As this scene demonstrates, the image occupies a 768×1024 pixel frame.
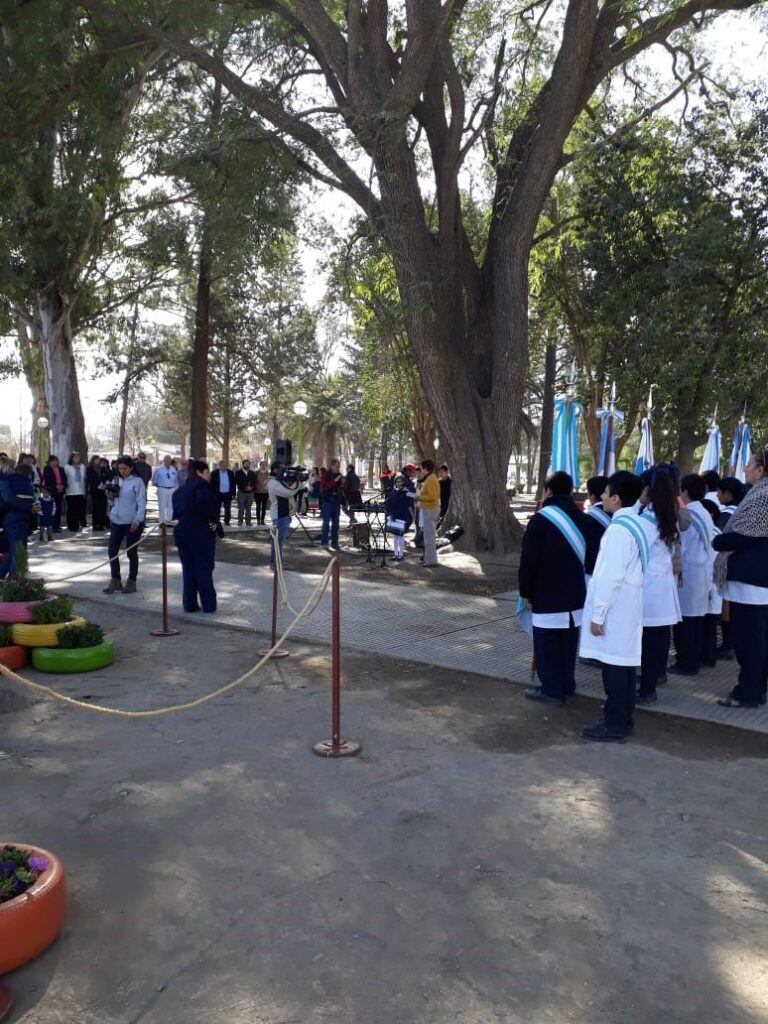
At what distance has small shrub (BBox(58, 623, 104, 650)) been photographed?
7.82 meters

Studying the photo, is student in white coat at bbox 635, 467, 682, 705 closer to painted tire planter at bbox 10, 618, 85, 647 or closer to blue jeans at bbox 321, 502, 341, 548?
painted tire planter at bbox 10, 618, 85, 647

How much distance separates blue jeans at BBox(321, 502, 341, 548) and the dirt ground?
1036cm

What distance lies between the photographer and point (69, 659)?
766 centimetres

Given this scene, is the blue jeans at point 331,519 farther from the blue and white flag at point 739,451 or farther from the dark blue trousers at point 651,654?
the dark blue trousers at point 651,654

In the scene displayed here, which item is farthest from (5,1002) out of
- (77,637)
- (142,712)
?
(77,637)

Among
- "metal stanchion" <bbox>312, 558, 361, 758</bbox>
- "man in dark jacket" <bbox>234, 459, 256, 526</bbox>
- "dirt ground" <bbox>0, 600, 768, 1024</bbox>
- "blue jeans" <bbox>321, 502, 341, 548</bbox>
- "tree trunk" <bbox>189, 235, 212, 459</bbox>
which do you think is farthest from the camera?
"tree trunk" <bbox>189, 235, 212, 459</bbox>

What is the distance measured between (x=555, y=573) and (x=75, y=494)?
53.2ft

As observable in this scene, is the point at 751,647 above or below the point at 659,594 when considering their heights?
below

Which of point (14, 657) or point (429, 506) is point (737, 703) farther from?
point (429, 506)

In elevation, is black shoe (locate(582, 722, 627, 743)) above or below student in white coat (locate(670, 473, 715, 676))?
below

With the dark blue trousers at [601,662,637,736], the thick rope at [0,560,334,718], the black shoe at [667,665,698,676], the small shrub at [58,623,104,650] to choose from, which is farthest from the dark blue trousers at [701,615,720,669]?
the small shrub at [58,623,104,650]

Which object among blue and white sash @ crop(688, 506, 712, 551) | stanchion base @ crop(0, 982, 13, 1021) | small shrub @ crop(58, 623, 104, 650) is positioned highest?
blue and white sash @ crop(688, 506, 712, 551)

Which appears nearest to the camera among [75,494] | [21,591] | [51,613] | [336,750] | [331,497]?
[336,750]

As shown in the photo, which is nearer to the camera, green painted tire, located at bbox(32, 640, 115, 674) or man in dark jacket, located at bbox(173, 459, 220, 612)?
green painted tire, located at bbox(32, 640, 115, 674)
